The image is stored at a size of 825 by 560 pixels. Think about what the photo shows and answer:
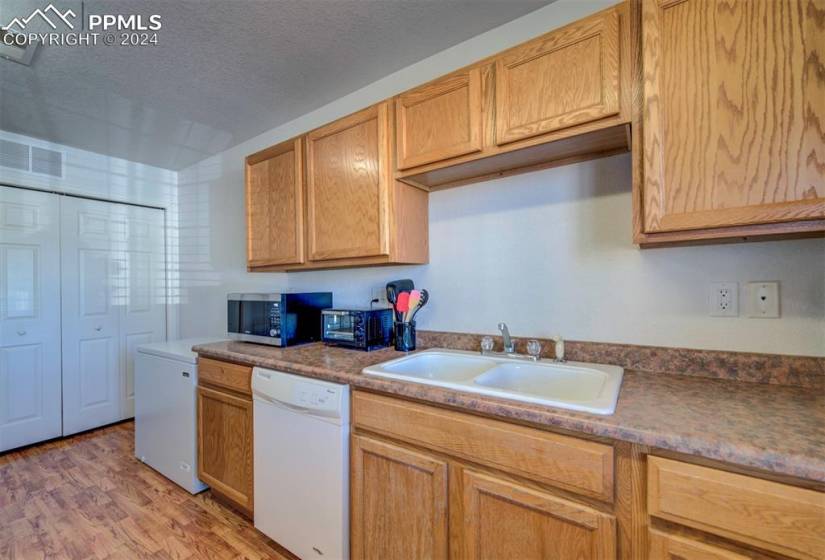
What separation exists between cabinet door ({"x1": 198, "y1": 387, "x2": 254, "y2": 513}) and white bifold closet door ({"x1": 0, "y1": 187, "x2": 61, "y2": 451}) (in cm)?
175

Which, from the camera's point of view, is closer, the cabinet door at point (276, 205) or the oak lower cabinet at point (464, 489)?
the oak lower cabinet at point (464, 489)

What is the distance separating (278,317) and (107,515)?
1369mm

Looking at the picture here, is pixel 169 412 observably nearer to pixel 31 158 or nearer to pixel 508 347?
pixel 508 347

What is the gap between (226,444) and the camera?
1855 millimetres

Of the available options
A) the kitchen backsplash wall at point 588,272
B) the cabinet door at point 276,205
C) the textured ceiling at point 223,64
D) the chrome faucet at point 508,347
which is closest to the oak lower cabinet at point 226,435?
the cabinet door at point 276,205

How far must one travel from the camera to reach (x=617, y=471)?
34.1 inches

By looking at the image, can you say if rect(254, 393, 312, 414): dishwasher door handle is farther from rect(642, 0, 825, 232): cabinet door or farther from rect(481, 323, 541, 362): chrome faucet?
rect(642, 0, 825, 232): cabinet door

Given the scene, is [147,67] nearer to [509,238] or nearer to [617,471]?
[509,238]

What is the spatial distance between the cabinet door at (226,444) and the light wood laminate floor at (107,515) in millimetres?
160

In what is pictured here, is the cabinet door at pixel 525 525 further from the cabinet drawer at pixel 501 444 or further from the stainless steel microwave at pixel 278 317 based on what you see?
the stainless steel microwave at pixel 278 317

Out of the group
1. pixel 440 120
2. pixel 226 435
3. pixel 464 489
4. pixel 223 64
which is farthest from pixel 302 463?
pixel 223 64

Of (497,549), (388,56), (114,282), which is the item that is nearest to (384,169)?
(388,56)

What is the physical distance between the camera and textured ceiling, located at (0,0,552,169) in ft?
4.97

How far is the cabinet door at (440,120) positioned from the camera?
1416 millimetres
